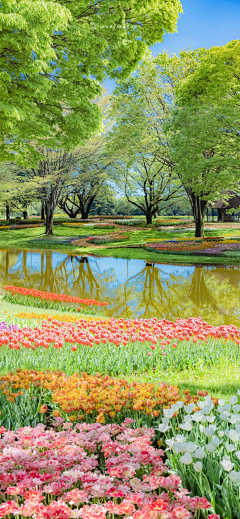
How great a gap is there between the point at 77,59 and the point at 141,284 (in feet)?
26.4

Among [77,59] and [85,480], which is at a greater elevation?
[77,59]

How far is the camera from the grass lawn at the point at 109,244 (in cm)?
1900

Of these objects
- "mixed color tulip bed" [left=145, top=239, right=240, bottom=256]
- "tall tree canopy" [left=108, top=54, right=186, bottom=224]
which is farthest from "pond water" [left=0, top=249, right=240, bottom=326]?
"tall tree canopy" [left=108, top=54, right=186, bottom=224]

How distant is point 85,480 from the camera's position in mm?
1788

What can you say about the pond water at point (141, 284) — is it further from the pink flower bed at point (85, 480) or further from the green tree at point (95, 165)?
the green tree at point (95, 165)

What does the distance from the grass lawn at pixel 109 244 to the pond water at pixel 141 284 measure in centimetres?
111

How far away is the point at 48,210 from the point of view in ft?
112

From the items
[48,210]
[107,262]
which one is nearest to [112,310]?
[107,262]

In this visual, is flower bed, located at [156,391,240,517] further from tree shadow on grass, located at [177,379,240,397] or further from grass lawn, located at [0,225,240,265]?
grass lawn, located at [0,225,240,265]

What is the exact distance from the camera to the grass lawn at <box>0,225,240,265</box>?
19.0 meters

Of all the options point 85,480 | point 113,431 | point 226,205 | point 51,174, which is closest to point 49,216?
point 51,174

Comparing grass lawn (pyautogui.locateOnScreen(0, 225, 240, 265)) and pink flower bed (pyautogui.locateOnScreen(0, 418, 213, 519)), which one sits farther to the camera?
grass lawn (pyautogui.locateOnScreen(0, 225, 240, 265))

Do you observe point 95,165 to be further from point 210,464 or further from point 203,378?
point 210,464

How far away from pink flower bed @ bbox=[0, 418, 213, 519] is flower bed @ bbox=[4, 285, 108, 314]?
22.3 feet
